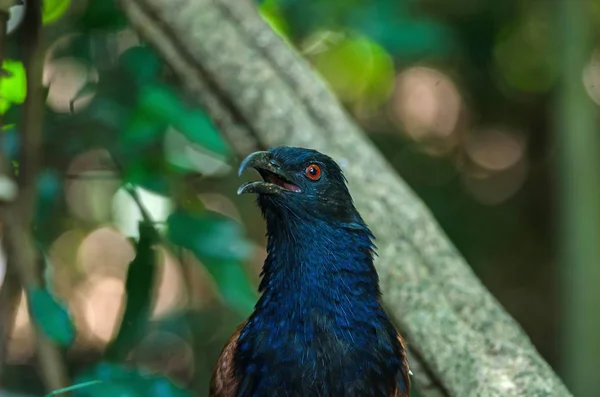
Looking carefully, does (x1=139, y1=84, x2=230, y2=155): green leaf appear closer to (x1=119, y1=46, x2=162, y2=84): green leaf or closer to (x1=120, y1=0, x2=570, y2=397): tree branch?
(x1=119, y1=46, x2=162, y2=84): green leaf

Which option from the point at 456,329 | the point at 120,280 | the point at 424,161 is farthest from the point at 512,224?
the point at 456,329

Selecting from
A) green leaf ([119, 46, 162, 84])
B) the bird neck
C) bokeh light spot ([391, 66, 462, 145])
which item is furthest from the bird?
bokeh light spot ([391, 66, 462, 145])

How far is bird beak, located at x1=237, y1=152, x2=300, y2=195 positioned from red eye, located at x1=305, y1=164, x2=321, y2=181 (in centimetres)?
6

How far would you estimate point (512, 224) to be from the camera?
→ 21.3 ft

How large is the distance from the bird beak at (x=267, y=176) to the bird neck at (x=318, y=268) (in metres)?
0.11

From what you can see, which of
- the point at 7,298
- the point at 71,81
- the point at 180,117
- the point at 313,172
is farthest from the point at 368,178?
the point at 71,81

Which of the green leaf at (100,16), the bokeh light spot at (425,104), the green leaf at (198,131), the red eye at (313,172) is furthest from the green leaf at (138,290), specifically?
the bokeh light spot at (425,104)

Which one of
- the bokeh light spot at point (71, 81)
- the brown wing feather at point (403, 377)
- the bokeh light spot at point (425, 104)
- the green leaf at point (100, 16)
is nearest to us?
the brown wing feather at point (403, 377)

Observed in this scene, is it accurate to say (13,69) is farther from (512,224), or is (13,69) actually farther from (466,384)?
(512,224)

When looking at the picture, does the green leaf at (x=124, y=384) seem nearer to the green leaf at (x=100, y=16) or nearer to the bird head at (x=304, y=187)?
the bird head at (x=304, y=187)

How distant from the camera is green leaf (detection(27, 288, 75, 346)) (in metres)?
2.39

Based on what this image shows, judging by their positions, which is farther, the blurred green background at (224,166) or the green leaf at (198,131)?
the blurred green background at (224,166)

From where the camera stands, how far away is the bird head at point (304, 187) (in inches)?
92.7

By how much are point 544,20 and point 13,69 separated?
4.62 m
